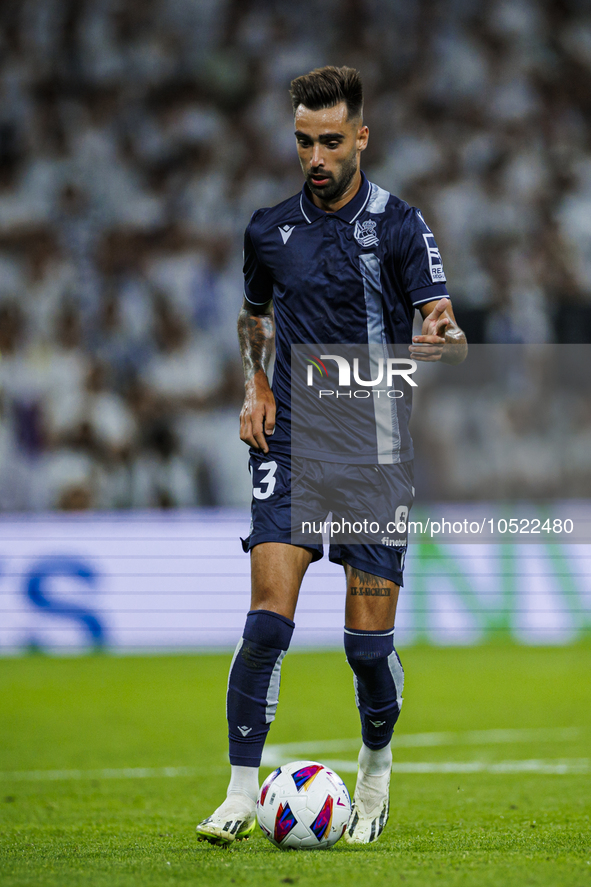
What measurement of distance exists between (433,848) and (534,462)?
408 inches

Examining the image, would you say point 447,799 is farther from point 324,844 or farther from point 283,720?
point 283,720

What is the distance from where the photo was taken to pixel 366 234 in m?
3.63

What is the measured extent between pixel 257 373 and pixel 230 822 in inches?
55.9

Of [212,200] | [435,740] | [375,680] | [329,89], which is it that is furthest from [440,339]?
[212,200]

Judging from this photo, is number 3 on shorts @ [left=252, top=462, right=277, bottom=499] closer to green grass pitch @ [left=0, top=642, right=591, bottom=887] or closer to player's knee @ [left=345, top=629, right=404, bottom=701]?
player's knee @ [left=345, top=629, right=404, bottom=701]

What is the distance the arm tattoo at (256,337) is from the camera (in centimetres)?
389

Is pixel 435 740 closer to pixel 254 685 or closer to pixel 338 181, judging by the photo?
pixel 254 685

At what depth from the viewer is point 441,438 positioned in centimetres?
1352

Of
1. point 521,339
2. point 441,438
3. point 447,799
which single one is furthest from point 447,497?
point 447,799

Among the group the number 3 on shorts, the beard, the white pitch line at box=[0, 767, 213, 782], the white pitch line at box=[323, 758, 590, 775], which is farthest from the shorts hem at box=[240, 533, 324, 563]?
the white pitch line at box=[0, 767, 213, 782]

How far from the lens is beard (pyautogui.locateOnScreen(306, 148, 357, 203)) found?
141 inches

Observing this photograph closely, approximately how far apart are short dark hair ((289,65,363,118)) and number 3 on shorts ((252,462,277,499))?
3.65 ft

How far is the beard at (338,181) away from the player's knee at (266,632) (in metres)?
1.32

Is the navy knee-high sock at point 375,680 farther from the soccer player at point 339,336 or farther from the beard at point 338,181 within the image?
the beard at point 338,181
